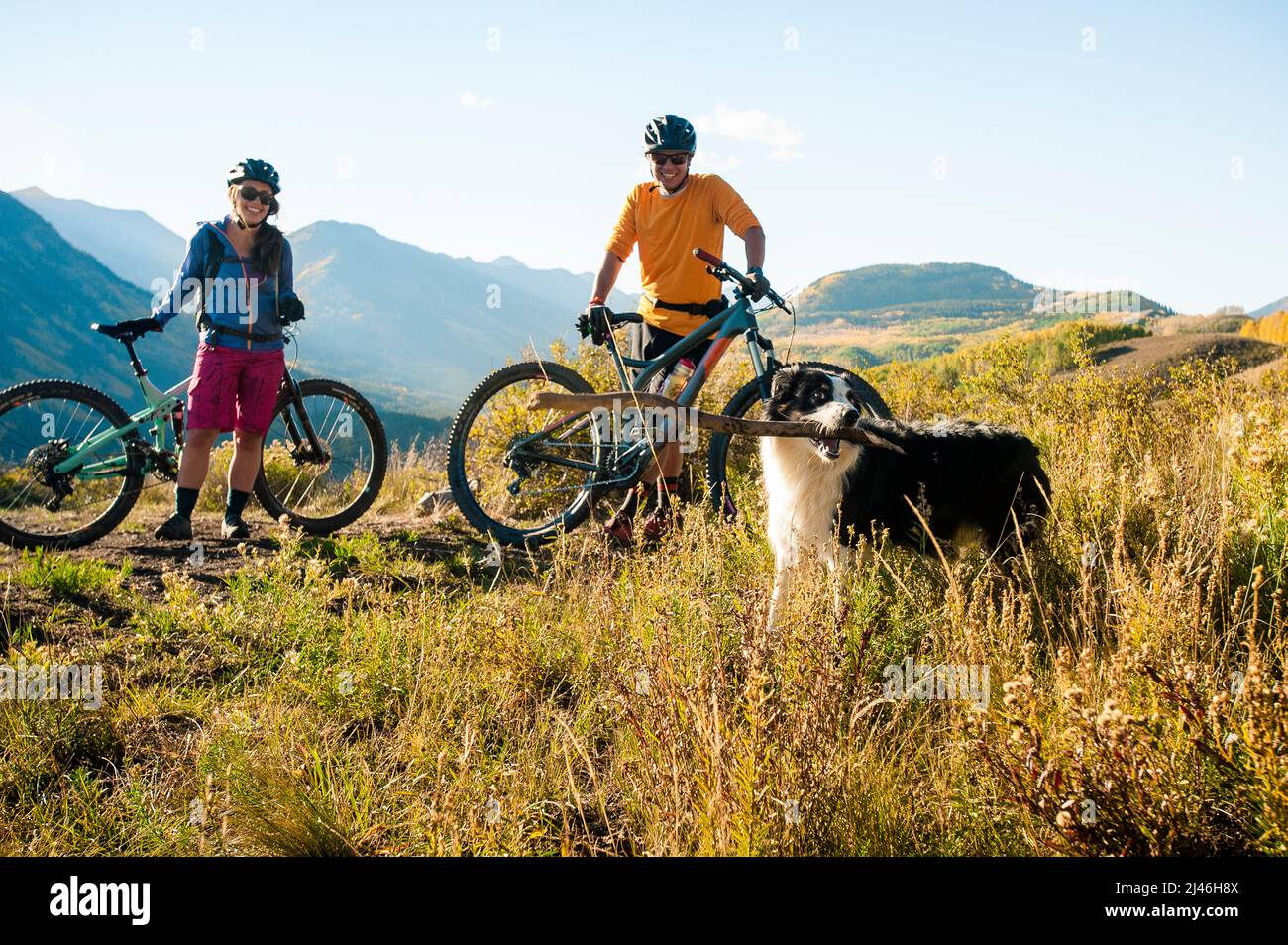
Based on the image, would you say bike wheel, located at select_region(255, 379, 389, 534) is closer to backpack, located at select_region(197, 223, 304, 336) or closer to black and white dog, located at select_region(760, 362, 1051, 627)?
backpack, located at select_region(197, 223, 304, 336)

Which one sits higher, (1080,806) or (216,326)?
(216,326)

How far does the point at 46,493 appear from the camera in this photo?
6.00 metres

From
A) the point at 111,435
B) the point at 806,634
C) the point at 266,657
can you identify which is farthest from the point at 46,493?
the point at 806,634

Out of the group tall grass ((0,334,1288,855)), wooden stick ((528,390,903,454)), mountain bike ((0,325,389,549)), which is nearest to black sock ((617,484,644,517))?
tall grass ((0,334,1288,855))

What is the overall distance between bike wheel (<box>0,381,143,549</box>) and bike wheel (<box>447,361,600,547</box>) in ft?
8.25

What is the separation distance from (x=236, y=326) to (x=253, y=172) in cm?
112

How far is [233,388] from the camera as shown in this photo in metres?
5.79

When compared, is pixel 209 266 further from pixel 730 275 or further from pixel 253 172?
pixel 730 275

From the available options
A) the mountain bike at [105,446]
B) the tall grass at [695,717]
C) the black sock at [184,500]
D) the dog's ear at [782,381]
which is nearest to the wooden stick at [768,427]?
the dog's ear at [782,381]

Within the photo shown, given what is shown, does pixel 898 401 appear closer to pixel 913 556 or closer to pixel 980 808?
pixel 913 556

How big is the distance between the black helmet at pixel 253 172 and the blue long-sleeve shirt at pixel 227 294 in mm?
298

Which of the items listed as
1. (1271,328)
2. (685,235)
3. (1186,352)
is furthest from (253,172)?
(1271,328)
